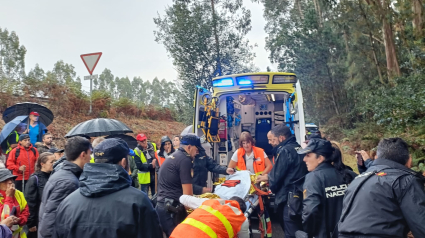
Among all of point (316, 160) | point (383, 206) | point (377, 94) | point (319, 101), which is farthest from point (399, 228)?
point (319, 101)

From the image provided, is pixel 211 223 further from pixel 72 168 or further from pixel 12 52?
pixel 12 52

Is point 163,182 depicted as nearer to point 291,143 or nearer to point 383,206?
point 291,143

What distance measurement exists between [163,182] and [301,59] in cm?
1900

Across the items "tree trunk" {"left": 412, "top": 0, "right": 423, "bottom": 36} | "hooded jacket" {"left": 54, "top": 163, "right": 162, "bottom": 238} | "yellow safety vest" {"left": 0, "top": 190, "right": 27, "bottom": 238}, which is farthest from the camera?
"tree trunk" {"left": 412, "top": 0, "right": 423, "bottom": 36}

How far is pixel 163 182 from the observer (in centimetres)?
340

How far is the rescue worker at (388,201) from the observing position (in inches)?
75.2

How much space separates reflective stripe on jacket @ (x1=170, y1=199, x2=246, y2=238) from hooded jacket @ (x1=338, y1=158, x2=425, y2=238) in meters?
0.84

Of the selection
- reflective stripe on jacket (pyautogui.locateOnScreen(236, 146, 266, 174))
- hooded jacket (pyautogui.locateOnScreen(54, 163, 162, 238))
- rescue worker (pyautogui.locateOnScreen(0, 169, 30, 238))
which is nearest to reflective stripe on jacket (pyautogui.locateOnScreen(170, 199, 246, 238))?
hooded jacket (pyautogui.locateOnScreen(54, 163, 162, 238))

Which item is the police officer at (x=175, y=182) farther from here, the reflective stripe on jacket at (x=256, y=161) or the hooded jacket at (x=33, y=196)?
the reflective stripe on jacket at (x=256, y=161)

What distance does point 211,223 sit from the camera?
6.99 feet

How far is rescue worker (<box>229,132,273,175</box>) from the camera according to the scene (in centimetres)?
498

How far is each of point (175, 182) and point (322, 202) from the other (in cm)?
160

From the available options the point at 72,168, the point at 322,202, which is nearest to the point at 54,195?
the point at 72,168

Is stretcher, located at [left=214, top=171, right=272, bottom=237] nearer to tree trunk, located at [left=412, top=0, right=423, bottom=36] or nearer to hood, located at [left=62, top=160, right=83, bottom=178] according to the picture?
hood, located at [left=62, top=160, right=83, bottom=178]
